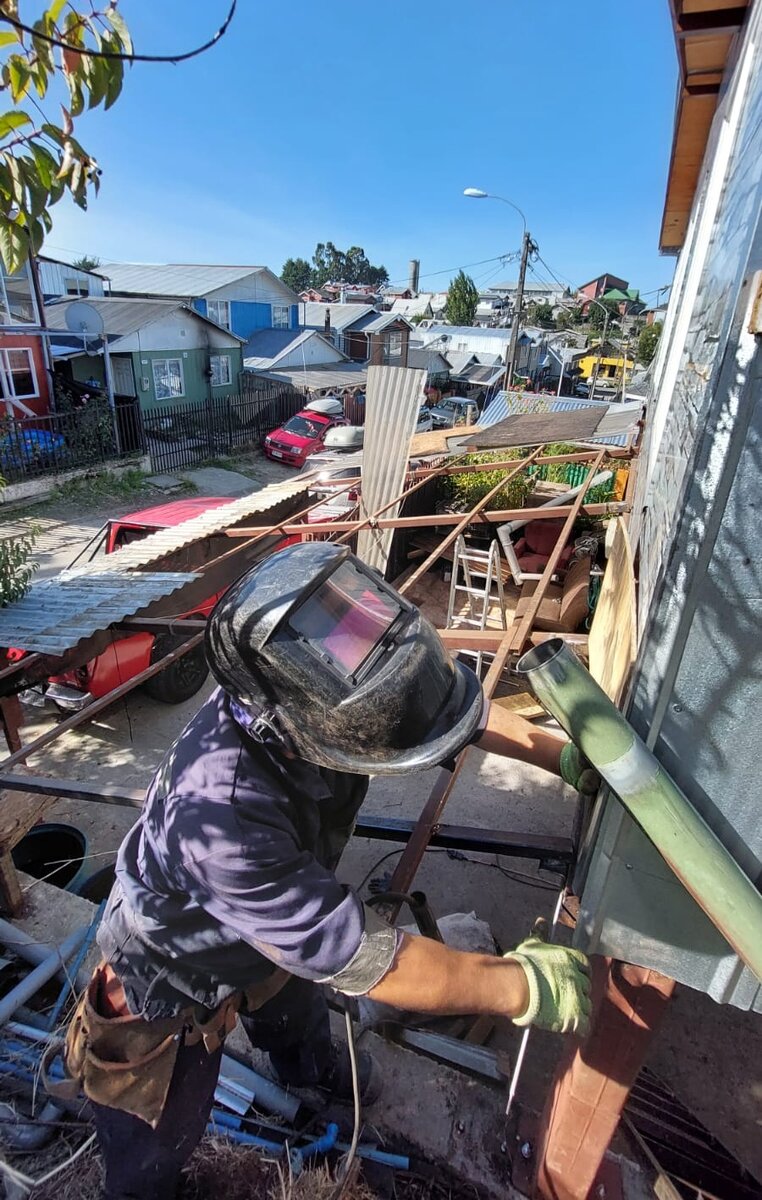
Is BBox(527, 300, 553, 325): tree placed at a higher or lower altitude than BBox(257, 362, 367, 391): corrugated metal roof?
higher

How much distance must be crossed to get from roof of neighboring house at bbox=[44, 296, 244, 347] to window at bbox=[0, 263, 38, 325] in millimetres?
2319

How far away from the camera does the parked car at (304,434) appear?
779 inches

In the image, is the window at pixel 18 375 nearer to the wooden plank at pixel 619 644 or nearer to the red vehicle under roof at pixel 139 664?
the red vehicle under roof at pixel 139 664

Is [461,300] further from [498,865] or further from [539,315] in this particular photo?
[498,865]

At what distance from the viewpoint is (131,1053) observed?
76.8 inches

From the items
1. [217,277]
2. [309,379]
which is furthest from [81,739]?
[217,277]

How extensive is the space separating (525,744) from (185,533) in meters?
4.79

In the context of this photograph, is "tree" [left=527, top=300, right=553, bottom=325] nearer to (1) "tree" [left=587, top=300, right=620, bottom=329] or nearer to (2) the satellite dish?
(1) "tree" [left=587, top=300, right=620, bottom=329]

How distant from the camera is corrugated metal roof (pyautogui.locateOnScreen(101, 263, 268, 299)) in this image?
26812 mm

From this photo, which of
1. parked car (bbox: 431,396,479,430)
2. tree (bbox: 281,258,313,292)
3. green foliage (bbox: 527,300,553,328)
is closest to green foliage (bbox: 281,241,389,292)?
tree (bbox: 281,258,313,292)

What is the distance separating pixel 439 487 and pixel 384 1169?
7995 mm

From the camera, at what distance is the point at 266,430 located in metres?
22.6

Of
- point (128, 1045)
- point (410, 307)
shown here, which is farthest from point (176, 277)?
point (410, 307)

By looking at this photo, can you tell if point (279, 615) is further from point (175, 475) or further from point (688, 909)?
point (175, 475)
